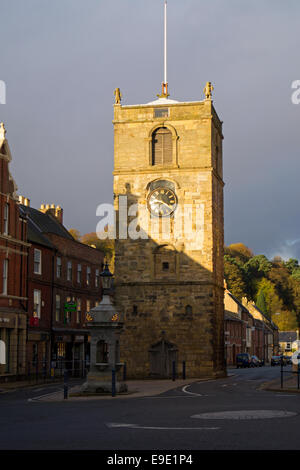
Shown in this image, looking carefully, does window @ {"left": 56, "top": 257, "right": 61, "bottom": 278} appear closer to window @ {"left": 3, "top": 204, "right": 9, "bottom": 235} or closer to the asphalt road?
window @ {"left": 3, "top": 204, "right": 9, "bottom": 235}

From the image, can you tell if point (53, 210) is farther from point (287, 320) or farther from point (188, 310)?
point (287, 320)

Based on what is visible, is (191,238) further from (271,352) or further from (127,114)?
(271,352)

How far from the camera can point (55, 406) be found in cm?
2289

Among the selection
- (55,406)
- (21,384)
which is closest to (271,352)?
(21,384)

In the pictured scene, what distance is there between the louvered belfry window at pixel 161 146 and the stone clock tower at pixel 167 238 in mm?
74

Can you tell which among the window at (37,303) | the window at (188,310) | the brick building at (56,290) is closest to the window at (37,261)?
the brick building at (56,290)

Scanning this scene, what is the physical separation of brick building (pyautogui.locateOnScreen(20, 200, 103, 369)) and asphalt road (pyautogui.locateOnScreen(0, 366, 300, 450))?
950 inches

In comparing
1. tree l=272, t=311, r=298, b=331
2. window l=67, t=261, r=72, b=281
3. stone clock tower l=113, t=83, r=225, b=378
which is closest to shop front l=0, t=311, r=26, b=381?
stone clock tower l=113, t=83, r=225, b=378

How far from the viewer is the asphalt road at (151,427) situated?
1205 cm

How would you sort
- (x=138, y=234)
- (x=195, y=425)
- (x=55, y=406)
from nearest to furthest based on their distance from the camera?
1. (x=195, y=425)
2. (x=55, y=406)
3. (x=138, y=234)

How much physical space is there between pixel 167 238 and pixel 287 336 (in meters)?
97.8

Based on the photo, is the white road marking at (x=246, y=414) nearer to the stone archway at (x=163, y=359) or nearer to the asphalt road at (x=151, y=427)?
the asphalt road at (x=151, y=427)
